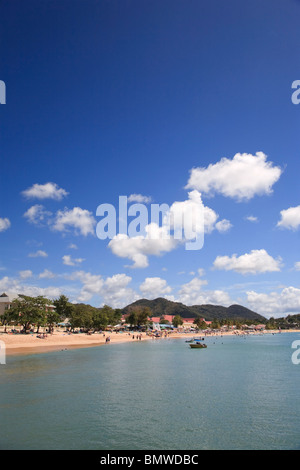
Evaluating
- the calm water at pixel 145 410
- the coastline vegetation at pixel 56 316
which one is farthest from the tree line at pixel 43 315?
the calm water at pixel 145 410

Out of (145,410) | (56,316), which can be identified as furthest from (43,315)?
(145,410)

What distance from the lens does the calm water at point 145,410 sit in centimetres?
1906

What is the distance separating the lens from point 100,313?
13488 centimetres

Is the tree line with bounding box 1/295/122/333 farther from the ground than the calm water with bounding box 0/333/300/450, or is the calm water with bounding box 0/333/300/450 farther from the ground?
the tree line with bounding box 1/295/122/333

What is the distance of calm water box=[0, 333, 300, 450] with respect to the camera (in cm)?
1906

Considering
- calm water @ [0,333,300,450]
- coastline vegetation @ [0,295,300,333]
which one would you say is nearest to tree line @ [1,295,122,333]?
coastline vegetation @ [0,295,300,333]

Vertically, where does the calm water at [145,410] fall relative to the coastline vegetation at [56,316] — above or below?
below

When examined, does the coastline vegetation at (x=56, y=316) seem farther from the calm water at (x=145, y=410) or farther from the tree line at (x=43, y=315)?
the calm water at (x=145, y=410)

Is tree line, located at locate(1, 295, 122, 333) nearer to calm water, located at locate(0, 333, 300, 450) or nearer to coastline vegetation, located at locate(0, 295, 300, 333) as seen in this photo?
coastline vegetation, located at locate(0, 295, 300, 333)

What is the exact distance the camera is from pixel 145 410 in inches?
990

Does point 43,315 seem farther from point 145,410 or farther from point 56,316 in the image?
point 145,410

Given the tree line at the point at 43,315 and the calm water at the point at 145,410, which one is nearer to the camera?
the calm water at the point at 145,410
